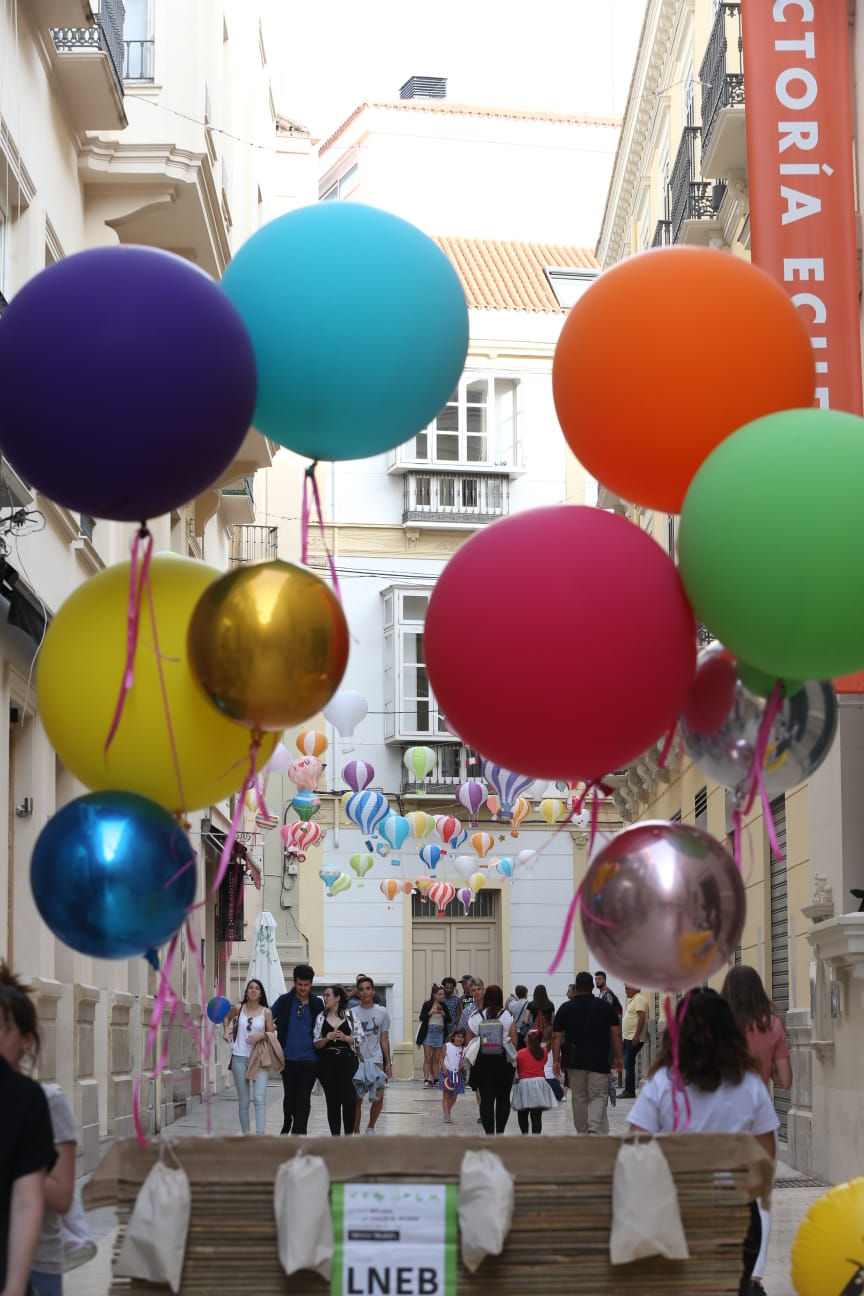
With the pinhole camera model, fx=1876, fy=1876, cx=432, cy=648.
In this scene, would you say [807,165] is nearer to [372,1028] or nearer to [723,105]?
[723,105]

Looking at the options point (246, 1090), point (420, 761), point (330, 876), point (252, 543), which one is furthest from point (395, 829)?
point (246, 1090)

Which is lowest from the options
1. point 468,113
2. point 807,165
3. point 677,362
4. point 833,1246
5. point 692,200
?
point 833,1246

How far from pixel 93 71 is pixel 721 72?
719 centimetres

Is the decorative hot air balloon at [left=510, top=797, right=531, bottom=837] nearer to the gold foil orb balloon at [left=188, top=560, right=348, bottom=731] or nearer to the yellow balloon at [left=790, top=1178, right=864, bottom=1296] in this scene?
the yellow balloon at [left=790, top=1178, right=864, bottom=1296]

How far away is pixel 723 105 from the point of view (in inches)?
739

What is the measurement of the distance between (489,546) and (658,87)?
85.4ft

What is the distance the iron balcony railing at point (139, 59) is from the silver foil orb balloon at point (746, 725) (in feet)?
44.3

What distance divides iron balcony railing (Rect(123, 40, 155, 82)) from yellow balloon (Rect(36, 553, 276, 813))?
13.2 metres

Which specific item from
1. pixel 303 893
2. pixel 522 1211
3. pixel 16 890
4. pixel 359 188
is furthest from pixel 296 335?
pixel 359 188

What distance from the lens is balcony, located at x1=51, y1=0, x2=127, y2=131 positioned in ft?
50.1

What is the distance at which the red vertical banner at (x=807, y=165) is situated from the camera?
13.9 meters

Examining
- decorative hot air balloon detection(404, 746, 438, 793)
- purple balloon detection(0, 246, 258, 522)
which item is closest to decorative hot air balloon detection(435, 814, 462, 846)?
decorative hot air balloon detection(404, 746, 438, 793)

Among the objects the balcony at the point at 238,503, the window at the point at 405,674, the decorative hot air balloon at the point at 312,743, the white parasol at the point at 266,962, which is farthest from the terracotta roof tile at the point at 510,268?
the white parasol at the point at 266,962

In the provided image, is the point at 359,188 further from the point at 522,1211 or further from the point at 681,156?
the point at 522,1211
